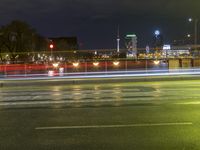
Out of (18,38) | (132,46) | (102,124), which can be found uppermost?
(18,38)

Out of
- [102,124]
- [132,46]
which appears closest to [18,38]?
[132,46]

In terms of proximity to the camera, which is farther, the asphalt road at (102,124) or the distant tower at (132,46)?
the distant tower at (132,46)

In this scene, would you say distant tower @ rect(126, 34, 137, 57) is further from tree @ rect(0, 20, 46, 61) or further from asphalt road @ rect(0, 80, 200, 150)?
asphalt road @ rect(0, 80, 200, 150)

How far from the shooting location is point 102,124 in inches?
455

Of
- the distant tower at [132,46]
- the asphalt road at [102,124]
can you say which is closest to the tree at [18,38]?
the distant tower at [132,46]

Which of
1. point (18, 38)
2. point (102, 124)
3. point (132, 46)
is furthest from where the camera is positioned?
point (132, 46)

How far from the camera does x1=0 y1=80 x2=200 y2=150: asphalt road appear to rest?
362 inches

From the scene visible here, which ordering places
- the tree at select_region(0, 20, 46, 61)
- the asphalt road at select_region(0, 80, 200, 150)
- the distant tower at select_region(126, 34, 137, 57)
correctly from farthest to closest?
1. the tree at select_region(0, 20, 46, 61)
2. the distant tower at select_region(126, 34, 137, 57)
3. the asphalt road at select_region(0, 80, 200, 150)

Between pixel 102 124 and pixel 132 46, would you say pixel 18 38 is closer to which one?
pixel 132 46

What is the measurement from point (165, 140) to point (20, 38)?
8698cm

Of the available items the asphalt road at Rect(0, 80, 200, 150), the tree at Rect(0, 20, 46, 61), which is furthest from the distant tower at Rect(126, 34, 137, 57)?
the asphalt road at Rect(0, 80, 200, 150)

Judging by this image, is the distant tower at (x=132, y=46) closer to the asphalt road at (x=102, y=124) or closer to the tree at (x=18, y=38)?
the tree at (x=18, y=38)

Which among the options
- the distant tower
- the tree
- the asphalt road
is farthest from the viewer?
the tree

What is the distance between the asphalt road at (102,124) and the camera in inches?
362
